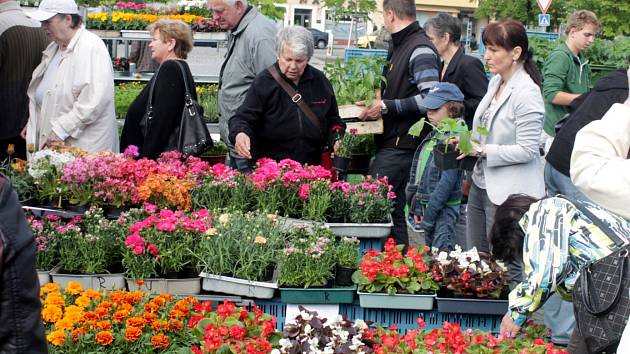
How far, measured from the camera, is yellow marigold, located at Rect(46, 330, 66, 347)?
350cm

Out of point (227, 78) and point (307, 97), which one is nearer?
point (307, 97)

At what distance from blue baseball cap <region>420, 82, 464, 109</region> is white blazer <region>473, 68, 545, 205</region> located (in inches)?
26.2

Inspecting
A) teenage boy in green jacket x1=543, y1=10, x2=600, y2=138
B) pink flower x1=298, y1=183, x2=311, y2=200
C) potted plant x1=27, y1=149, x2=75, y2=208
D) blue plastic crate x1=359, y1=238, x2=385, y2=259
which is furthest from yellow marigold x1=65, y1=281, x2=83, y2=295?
teenage boy in green jacket x1=543, y1=10, x2=600, y2=138

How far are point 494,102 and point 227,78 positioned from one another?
1995 mm

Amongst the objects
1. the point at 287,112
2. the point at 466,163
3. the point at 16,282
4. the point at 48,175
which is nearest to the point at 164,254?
the point at 48,175

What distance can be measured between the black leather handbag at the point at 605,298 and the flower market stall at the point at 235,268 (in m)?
0.45

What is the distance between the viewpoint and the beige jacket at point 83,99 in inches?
223

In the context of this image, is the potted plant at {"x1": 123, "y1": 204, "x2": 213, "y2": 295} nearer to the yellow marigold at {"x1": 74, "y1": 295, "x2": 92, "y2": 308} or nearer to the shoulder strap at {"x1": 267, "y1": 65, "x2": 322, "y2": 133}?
the yellow marigold at {"x1": 74, "y1": 295, "x2": 92, "y2": 308}

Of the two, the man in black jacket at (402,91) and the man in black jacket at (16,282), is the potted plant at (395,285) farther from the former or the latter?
the man in black jacket at (16,282)

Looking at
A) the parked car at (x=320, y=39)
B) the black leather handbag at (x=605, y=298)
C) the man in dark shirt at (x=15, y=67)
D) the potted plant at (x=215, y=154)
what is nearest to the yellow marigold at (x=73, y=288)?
the black leather handbag at (x=605, y=298)

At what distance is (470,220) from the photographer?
5.21 meters

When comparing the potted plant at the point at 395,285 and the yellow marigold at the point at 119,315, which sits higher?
the potted plant at the point at 395,285

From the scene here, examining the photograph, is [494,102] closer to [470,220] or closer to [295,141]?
[470,220]

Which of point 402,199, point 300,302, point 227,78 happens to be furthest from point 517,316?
point 227,78
